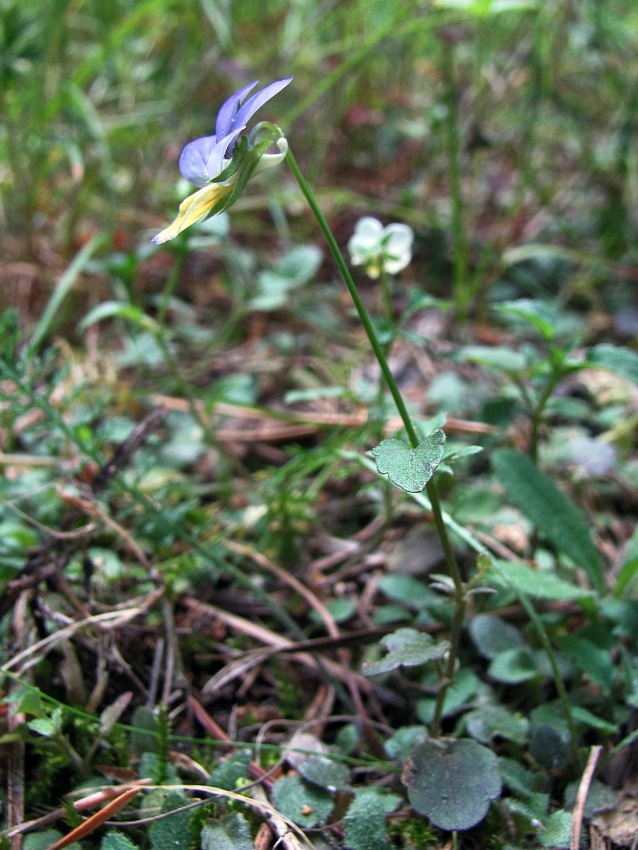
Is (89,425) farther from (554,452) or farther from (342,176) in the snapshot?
(342,176)

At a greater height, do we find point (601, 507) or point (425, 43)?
point (425, 43)

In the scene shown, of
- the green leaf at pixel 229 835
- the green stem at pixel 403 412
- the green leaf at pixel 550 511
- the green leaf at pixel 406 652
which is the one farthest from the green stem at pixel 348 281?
the green leaf at pixel 229 835

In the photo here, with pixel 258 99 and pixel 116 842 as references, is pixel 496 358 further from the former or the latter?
pixel 116 842

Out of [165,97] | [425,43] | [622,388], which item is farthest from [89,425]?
[425,43]

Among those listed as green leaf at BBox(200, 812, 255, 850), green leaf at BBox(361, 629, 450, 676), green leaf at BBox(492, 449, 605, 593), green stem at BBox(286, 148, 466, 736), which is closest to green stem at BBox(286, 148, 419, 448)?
green stem at BBox(286, 148, 466, 736)

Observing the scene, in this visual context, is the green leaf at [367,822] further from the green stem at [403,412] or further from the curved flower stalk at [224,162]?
the curved flower stalk at [224,162]

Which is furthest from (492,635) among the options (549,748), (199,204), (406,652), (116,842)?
(199,204)
